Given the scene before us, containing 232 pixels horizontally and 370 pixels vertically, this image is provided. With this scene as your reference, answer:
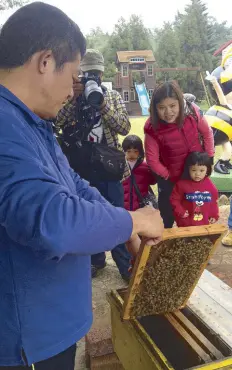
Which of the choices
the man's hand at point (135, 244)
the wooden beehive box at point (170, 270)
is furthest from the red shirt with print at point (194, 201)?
the man's hand at point (135, 244)

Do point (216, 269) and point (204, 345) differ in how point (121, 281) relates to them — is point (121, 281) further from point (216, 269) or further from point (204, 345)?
point (204, 345)

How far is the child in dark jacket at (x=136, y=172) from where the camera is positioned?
4348mm

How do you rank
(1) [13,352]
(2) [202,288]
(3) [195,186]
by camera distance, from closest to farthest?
(1) [13,352] < (2) [202,288] < (3) [195,186]

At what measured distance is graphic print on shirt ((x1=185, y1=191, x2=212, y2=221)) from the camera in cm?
375

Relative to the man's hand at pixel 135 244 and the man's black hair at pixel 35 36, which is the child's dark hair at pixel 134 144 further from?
the man's black hair at pixel 35 36

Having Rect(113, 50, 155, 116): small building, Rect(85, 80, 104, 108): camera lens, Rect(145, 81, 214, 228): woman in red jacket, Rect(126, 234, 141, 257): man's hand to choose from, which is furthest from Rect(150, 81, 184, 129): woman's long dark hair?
Rect(113, 50, 155, 116): small building

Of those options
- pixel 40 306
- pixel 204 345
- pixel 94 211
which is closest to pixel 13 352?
pixel 40 306

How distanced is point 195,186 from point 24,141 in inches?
111

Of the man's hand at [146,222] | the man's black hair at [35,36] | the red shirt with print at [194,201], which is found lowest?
the red shirt with print at [194,201]

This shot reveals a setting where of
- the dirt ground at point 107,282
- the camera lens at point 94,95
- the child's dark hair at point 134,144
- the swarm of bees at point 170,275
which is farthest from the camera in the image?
the child's dark hair at point 134,144

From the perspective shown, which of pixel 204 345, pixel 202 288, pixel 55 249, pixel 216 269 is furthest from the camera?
pixel 216 269

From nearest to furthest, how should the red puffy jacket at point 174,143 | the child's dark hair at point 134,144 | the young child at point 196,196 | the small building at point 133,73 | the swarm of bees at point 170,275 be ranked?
the swarm of bees at point 170,275 < the young child at point 196,196 < the red puffy jacket at point 174,143 < the child's dark hair at point 134,144 < the small building at point 133,73

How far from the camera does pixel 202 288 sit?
2.78m

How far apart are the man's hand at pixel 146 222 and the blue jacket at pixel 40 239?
59 mm
